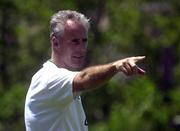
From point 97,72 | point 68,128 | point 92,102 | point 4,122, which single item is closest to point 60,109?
point 68,128

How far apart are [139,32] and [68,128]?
1574cm

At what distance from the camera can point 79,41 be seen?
4.65 metres

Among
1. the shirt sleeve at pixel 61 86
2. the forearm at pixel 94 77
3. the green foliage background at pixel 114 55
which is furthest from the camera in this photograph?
the green foliage background at pixel 114 55

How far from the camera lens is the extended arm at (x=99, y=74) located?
416 centimetres

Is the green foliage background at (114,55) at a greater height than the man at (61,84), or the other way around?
the man at (61,84)

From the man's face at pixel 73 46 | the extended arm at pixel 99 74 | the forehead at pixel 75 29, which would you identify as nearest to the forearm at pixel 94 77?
the extended arm at pixel 99 74

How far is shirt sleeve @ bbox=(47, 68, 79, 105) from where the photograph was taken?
448cm

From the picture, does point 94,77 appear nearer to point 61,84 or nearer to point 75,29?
point 61,84

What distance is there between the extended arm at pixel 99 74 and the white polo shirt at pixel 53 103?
0.05 m

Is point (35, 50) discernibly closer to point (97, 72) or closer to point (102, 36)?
point (102, 36)

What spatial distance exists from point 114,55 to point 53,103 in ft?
52.3

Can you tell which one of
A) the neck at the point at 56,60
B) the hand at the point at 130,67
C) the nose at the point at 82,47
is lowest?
the neck at the point at 56,60

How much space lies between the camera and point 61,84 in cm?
450

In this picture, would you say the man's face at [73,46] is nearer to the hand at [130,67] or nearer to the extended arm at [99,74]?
the extended arm at [99,74]
